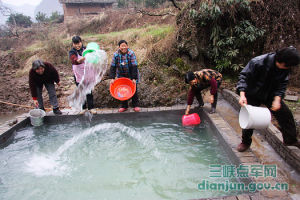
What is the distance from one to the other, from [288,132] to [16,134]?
188 inches

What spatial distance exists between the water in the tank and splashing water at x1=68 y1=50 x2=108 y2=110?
67cm

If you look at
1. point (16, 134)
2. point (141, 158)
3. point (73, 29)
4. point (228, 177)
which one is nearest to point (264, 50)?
point (228, 177)

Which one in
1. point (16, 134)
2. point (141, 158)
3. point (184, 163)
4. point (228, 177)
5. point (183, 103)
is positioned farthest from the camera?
point (183, 103)

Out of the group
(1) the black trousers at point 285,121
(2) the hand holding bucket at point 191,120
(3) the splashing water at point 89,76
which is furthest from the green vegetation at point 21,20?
(1) the black trousers at point 285,121

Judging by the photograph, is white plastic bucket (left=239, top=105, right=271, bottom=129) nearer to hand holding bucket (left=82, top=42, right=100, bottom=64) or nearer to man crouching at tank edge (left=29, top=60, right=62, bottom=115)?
hand holding bucket (left=82, top=42, right=100, bottom=64)

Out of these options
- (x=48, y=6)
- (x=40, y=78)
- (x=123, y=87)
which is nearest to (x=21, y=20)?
(x=40, y=78)

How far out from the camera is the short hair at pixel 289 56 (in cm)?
199

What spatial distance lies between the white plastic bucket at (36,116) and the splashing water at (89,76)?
2.50ft

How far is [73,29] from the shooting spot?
→ 14828 mm

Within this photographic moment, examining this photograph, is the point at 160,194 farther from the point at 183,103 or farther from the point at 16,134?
the point at 16,134

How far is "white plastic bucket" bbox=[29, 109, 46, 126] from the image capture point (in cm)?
422

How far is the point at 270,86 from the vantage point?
7.76ft

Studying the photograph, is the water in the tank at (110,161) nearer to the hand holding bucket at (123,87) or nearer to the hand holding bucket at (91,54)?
the hand holding bucket at (123,87)

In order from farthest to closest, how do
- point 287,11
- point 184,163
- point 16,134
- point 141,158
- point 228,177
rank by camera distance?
point 287,11 < point 16,134 < point 141,158 < point 184,163 < point 228,177
